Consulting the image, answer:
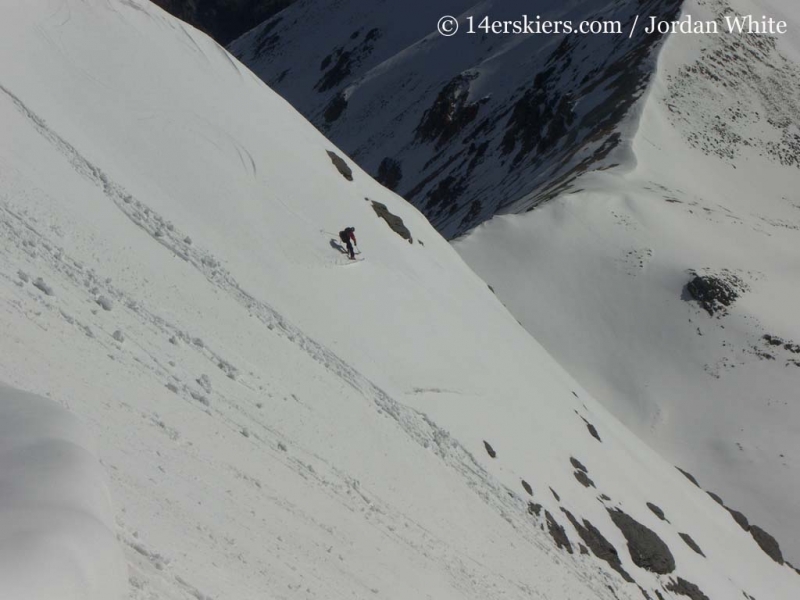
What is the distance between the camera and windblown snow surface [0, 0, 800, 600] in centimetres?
1112

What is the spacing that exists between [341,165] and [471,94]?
48314mm

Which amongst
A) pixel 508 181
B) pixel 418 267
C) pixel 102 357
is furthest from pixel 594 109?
pixel 102 357

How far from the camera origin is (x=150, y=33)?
25.5 m

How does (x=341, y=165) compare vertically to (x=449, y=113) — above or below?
below

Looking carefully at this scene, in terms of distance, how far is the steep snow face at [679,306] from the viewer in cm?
3400

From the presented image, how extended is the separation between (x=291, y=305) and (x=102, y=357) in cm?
679

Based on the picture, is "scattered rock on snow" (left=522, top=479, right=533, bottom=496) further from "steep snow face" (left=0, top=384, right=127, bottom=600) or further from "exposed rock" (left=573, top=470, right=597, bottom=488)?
"steep snow face" (left=0, top=384, right=127, bottom=600)

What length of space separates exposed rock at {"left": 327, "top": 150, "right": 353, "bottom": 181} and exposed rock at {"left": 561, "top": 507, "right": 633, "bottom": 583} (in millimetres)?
12783

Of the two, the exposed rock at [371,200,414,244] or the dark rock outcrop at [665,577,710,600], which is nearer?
the dark rock outcrop at [665,577,710,600]

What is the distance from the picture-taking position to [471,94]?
72.9 m

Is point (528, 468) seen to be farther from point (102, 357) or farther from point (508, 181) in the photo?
point (508, 181)

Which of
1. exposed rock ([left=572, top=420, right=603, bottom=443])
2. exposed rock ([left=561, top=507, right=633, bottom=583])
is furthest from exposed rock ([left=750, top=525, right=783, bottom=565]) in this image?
exposed rock ([left=561, top=507, right=633, bottom=583])

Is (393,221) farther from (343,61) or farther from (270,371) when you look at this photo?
(343,61)

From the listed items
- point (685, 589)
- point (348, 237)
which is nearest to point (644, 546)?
point (685, 589)
